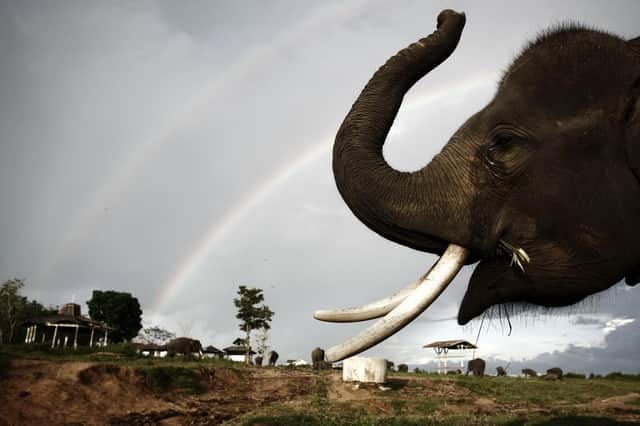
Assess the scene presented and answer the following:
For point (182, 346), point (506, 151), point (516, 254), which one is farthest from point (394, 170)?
point (182, 346)

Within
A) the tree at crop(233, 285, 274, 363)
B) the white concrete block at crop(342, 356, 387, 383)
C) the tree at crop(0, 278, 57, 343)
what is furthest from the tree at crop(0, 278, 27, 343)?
the white concrete block at crop(342, 356, 387, 383)

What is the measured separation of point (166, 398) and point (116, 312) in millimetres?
49628

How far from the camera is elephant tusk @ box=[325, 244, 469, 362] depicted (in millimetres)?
2822

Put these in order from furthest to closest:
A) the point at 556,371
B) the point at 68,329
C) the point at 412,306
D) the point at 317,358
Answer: the point at 68,329 → the point at 556,371 → the point at 317,358 → the point at 412,306

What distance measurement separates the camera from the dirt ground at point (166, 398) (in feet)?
34.3

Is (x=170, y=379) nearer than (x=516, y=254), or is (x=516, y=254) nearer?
(x=516, y=254)

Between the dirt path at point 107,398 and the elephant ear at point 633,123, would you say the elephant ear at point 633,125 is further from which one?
the dirt path at point 107,398

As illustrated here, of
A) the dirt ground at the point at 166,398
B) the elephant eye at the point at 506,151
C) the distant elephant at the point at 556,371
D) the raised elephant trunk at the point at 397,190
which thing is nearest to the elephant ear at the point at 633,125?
the elephant eye at the point at 506,151

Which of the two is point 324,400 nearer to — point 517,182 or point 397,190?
point 397,190

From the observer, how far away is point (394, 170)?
3.42m

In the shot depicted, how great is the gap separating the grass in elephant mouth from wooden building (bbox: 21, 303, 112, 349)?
40.7m

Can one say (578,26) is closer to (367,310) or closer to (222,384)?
(367,310)

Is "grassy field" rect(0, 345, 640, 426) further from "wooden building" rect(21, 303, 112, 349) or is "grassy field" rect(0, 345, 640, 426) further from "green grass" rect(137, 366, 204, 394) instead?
"wooden building" rect(21, 303, 112, 349)

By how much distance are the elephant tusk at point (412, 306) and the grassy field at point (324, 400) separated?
20.9ft
